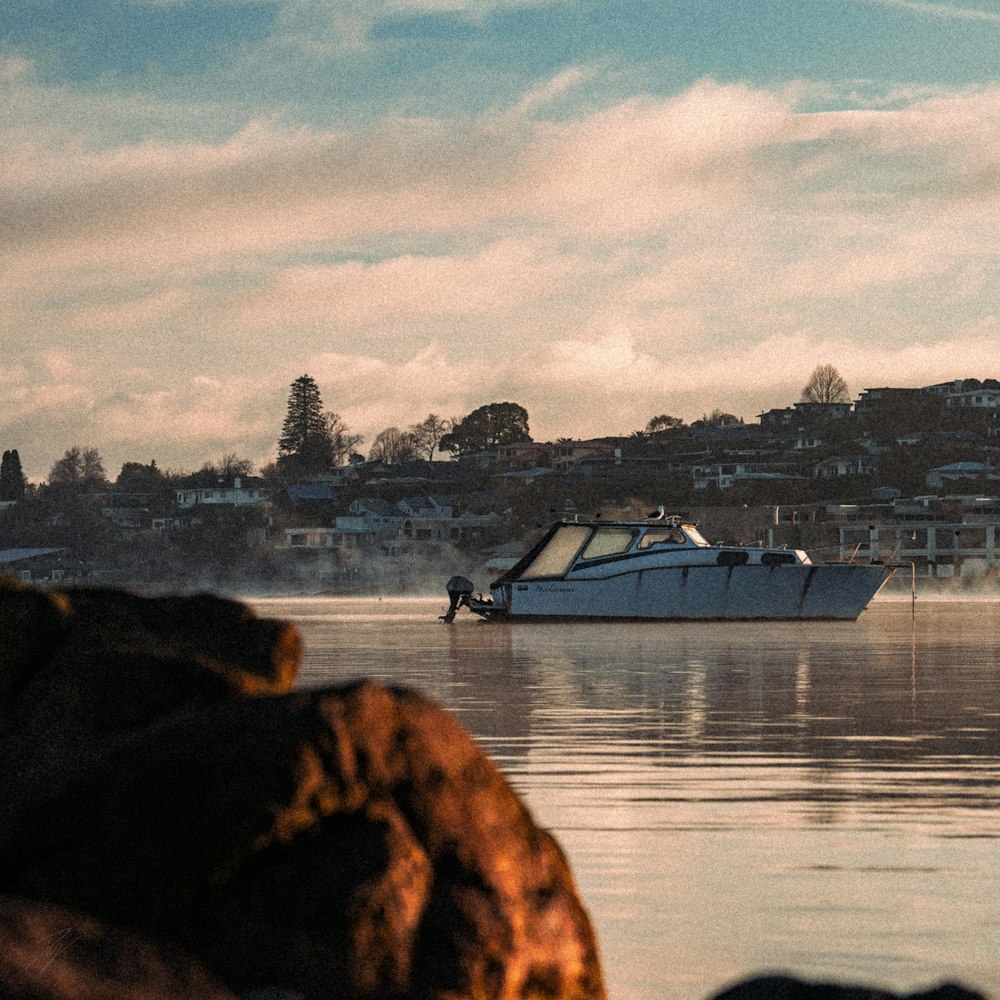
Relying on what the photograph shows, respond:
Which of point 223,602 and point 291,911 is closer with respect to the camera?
point 291,911

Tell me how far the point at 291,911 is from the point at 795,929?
262 cm

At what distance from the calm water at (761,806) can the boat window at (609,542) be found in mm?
20293

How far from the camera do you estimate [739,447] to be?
172 m

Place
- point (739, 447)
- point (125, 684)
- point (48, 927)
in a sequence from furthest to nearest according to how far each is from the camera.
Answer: point (739, 447), point (125, 684), point (48, 927)

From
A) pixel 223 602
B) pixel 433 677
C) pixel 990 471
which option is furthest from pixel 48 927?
pixel 990 471

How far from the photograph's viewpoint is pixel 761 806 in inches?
399

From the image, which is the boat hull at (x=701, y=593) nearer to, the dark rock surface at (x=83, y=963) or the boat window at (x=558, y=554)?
the boat window at (x=558, y=554)

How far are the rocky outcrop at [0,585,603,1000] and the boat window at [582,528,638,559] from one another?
40.7 meters

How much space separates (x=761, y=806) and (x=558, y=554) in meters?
36.6

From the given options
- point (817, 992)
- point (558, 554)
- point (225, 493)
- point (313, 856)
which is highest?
point (225, 493)

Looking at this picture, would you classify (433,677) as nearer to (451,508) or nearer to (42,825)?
(42,825)

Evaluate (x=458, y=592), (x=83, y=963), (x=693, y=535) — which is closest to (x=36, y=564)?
(x=458, y=592)

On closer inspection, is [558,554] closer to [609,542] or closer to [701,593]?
[609,542]

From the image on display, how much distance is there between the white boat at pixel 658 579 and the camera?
4562 cm
